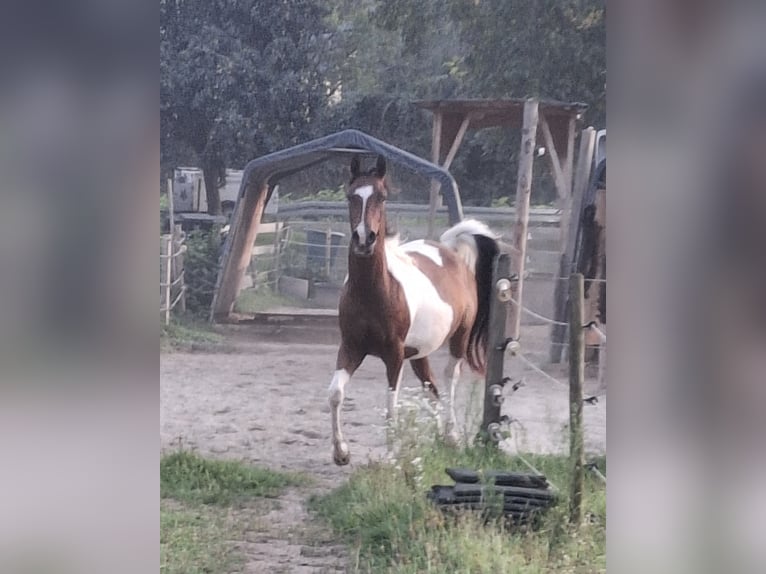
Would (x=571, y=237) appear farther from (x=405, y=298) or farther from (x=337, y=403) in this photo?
(x=337, y=403)

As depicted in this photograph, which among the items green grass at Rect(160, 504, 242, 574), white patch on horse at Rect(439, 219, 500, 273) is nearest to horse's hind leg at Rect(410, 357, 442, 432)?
white patch on horse at Rect(439, 219, 500, 273)

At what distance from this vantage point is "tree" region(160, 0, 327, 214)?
4047mm

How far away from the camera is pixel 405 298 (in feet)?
13.8

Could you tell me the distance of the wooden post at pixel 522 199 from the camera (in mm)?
4043

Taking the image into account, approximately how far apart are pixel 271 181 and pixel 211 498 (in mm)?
1519

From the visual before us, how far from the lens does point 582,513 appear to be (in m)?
4.15

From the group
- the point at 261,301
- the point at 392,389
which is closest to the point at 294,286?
the point at 261,301

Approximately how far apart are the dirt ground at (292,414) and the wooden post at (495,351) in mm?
52

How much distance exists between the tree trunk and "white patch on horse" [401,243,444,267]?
898mm

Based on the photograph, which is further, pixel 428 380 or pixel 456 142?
pixel 428 380

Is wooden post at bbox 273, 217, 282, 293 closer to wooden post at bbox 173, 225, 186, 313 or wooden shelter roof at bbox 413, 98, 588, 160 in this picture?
wooden post at bbox 173, 225, 186, 313
